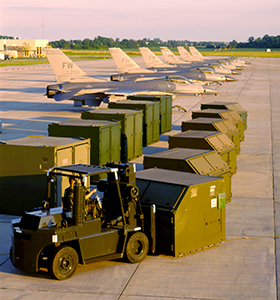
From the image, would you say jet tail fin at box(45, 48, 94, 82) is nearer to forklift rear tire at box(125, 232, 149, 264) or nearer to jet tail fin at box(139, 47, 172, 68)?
forklift rear tire at box(125, 232, 149, 264)

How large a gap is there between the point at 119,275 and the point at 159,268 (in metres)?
0.88

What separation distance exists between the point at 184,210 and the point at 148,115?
43.7 ft

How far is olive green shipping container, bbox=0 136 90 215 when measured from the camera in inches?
523

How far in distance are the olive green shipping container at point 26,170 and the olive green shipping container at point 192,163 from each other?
250 cm

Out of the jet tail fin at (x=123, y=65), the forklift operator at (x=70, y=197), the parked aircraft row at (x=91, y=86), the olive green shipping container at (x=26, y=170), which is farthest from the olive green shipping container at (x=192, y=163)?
the jet tail fin at (x=123, y=65)

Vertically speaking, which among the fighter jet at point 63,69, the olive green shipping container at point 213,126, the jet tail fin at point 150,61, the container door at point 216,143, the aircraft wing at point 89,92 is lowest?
the container door at point 216,143

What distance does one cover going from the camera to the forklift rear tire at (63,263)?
30.0ft

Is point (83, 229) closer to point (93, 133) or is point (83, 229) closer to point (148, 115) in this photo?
point (93, 133)

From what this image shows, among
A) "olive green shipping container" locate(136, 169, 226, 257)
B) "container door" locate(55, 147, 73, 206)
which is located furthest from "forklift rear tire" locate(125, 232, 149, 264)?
"container door" locate(55, 147, 73, 206)

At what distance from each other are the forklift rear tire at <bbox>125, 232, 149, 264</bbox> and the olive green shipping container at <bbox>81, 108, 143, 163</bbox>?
927 centimetres

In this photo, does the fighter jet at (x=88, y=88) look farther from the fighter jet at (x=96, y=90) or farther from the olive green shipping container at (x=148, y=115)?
the olive green shipping container at (x=148, y=115)

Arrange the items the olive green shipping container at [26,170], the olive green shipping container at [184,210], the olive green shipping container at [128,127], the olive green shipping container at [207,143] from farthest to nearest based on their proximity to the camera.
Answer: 1. the olive green shipping container at [128,127]
2. the olive green shipping container at [207,143]
3. the olive green shipping container at [26,170]
4. the olive green shipping container at [184,210]

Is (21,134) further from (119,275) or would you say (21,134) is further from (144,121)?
(119,275)

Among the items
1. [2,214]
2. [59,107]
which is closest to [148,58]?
[59,107]
